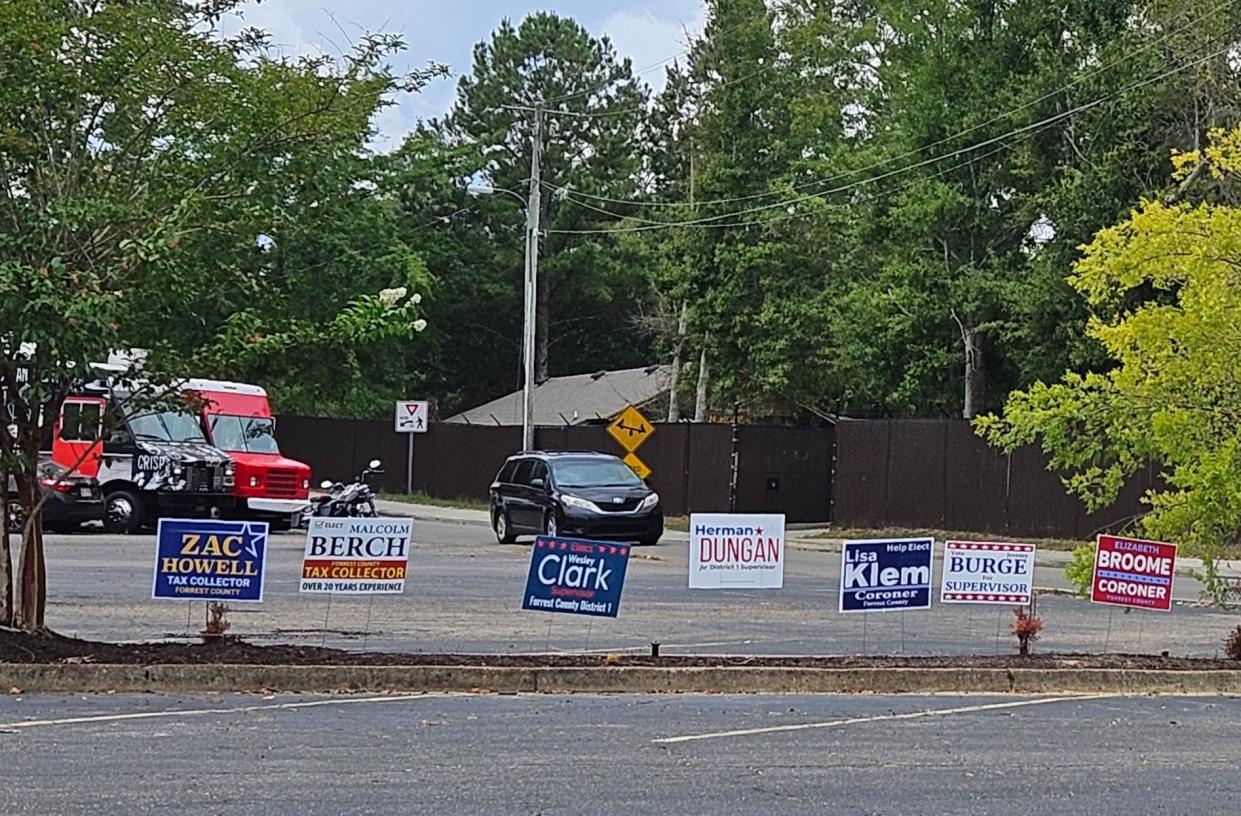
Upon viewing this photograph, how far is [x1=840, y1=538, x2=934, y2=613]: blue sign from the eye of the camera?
40.2 ft

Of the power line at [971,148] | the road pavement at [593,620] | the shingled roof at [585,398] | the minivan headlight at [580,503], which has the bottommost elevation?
the road pavement at [593,620]

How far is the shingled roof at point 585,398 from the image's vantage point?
5447 cm

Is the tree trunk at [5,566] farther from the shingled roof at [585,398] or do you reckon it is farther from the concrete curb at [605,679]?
the shingled roof at [585,398]

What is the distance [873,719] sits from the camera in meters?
10.0

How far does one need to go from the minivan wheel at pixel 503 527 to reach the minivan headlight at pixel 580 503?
238 cm

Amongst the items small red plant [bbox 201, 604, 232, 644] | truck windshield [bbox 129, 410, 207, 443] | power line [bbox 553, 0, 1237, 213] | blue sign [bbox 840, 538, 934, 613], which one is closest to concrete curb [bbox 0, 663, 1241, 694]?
blue sign [bbox 840, 538, 934, 613]

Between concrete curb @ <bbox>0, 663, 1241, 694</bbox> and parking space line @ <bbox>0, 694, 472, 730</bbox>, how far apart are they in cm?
32

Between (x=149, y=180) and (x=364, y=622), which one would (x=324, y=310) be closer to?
(x=364, y=622)

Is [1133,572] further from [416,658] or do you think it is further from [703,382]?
[703,382]

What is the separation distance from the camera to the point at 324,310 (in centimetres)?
5025

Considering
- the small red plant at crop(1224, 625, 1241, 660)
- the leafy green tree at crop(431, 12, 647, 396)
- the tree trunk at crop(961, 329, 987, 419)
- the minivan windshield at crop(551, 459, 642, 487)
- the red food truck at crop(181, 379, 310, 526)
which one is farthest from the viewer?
the leafy green tree at crop(431, 12, 647, 396)

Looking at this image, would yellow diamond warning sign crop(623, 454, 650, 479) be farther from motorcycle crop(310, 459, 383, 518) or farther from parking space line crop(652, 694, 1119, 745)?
parking space line crop(652, 694, 1119, 745)

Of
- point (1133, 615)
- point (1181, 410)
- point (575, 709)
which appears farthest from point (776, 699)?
point (1133, 615)

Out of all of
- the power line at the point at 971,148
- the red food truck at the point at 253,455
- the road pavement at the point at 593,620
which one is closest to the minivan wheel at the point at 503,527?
the red food truck at the point at 253,455
